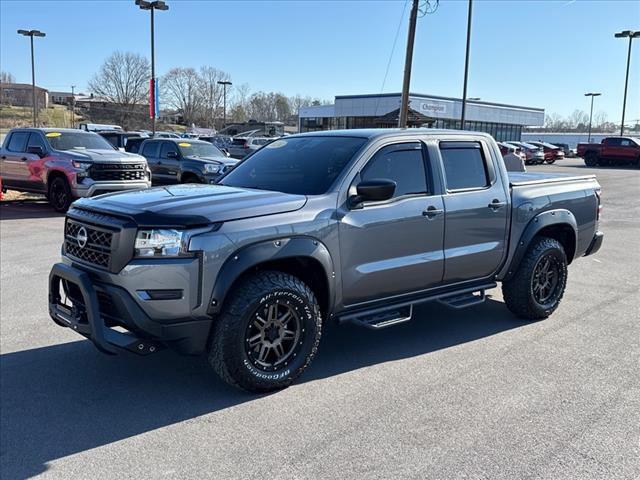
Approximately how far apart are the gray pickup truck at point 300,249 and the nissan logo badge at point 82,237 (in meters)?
0.01

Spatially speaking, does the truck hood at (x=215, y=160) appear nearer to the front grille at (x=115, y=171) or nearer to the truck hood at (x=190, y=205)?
the front grille at (x=115, y=171)

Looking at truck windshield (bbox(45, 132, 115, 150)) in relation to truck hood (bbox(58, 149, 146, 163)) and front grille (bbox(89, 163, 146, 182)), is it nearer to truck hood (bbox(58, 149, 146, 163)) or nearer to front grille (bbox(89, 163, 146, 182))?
truck hood (bbox(58, 149, 146, 163))

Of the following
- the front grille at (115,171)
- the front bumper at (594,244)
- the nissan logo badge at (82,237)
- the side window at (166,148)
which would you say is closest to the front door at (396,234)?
the nissan logo badge at (82,237)

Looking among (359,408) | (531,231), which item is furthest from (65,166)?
(359,408)

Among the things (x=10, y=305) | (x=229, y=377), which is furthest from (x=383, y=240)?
(x=10, y=305)

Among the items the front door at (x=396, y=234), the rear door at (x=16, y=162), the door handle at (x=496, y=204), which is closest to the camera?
the front door at (x=396, y=234)

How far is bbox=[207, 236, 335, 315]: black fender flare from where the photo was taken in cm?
393

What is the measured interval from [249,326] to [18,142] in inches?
506

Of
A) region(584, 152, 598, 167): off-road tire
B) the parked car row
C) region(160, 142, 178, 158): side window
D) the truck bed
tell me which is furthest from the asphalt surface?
region(584, 152, 598, 167): off-road tire

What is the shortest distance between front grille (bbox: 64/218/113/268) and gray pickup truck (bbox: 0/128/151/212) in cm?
865

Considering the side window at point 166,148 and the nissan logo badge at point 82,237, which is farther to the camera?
the side window at point 166,148

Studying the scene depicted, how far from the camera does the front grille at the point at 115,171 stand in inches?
519

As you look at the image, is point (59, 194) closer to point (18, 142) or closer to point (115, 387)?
point (18, 142)

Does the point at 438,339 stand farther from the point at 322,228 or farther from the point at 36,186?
the point at 36,186
